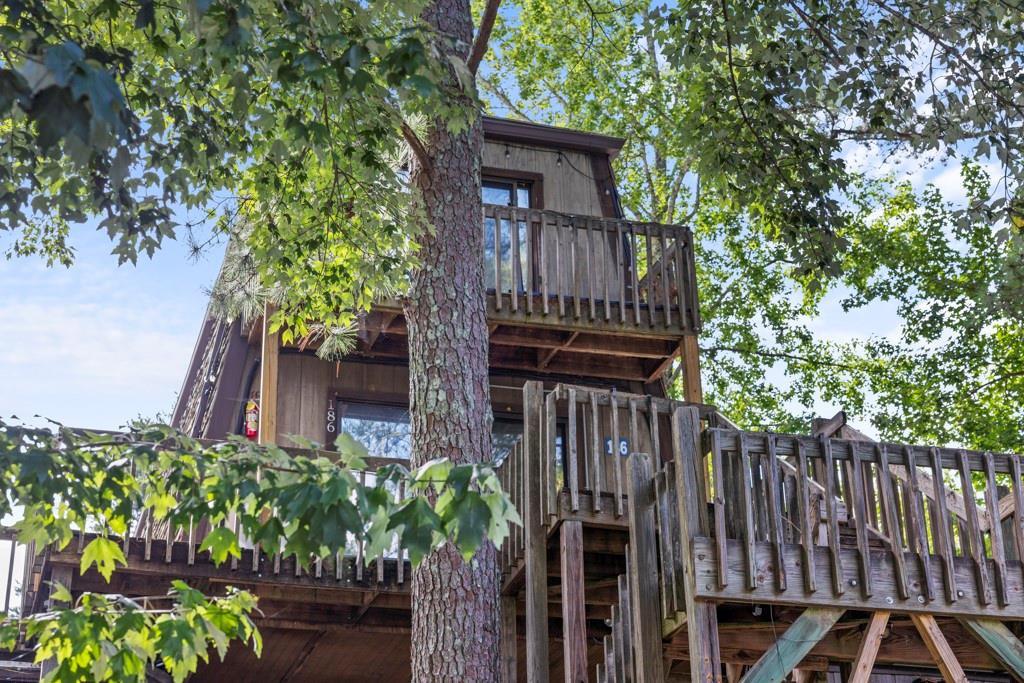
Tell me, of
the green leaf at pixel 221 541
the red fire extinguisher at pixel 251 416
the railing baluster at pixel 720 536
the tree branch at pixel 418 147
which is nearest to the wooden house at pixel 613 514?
the railing baluster at pixel 720 536

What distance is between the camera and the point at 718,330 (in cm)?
2725

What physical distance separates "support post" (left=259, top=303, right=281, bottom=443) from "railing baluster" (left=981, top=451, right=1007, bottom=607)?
7.18 m

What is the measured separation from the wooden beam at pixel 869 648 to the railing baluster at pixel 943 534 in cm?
50

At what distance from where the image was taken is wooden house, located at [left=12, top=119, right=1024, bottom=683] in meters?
8.36

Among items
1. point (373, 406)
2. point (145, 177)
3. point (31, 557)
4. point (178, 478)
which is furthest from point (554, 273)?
point (178, 478)

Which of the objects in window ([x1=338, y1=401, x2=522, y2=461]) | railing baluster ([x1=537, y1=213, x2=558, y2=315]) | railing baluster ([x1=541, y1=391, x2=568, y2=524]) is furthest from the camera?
window ([x1=338, y1=401, x2=522, y2=461])

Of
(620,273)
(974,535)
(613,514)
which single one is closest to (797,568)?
(974,535)

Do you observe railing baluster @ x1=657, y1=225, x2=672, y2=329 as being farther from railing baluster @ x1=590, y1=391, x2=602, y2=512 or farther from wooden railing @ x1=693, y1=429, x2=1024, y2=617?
wooden railing @ x1=693, y1=429, x2=1024, y2=617

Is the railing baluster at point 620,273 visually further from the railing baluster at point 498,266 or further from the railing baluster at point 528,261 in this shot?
the railing baluster at point 498,266

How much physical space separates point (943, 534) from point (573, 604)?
9.55ft

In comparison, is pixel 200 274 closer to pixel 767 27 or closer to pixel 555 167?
pixel 767 27

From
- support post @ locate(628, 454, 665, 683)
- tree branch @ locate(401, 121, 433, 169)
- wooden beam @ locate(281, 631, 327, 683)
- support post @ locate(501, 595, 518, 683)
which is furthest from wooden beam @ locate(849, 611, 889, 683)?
wooden beam @ locate(281, 631, 327, 683)

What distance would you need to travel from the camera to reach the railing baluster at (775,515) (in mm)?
8164

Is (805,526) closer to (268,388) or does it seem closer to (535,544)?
(535,544)
